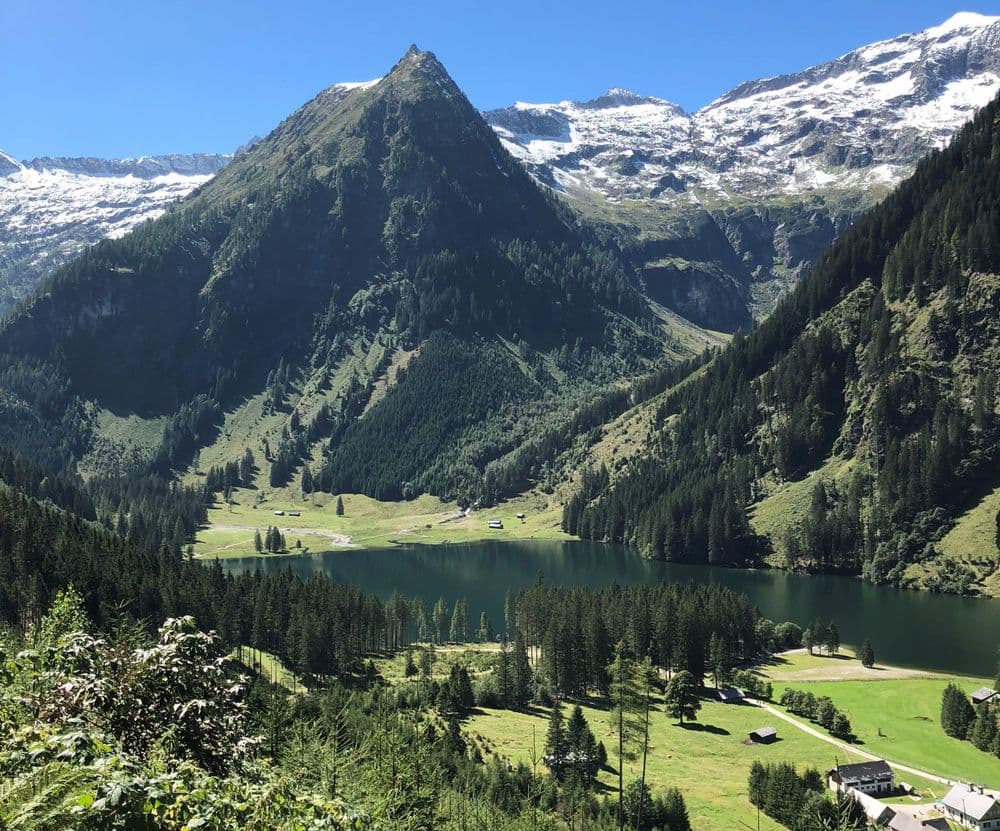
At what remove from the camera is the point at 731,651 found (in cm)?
13562

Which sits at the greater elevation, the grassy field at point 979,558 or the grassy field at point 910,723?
the grassy field at point 979,558

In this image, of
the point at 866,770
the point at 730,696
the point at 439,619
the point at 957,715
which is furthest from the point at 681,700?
the point at 439,619

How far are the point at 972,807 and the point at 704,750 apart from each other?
102 feet

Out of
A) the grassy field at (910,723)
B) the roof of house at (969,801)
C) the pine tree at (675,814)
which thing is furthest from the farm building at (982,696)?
the pine tree at (675,814)

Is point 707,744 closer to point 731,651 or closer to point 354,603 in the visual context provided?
point 731,651

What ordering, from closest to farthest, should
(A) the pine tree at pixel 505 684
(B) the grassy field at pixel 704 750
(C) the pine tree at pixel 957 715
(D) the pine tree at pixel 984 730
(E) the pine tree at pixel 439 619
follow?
(B) the grassy field at pixel 704 750 < (D) the pine tree at pixel 984 730 < (C) the pine tree at pixel 957 715 < (A) the pine tree at pixel 505 684 < (E) the pine tree at pixel 439 619

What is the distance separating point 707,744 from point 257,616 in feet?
249

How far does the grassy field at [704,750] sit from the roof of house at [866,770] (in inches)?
245

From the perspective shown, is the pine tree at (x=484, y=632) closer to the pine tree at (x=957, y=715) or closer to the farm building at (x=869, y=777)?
the pine tree at (x=957, y=715)

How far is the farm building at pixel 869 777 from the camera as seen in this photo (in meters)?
77.2

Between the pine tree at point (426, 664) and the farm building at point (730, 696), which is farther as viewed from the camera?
the pine tree at point (426, 664)

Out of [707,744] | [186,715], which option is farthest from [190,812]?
[707,744]

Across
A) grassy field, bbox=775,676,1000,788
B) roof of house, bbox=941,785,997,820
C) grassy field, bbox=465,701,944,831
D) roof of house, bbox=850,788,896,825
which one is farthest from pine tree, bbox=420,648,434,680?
roof of house, bbox=941,785,997,820

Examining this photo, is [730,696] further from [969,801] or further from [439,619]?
[439,619]
